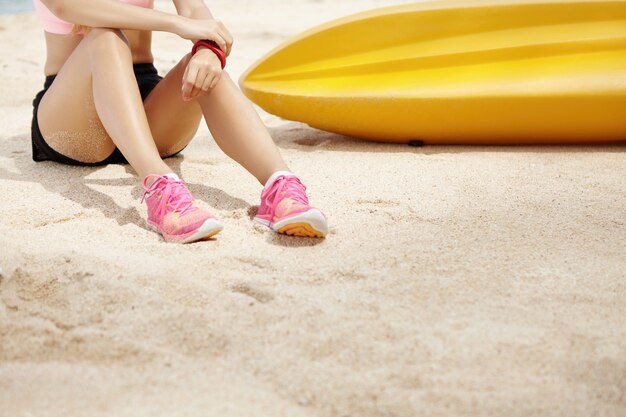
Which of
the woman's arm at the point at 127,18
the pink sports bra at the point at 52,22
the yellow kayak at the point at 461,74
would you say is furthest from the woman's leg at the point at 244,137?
the yellow kayak at the point at 461,74

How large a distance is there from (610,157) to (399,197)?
765 mm

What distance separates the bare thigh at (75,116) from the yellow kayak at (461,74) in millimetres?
633

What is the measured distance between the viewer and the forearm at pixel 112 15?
1.61 metres

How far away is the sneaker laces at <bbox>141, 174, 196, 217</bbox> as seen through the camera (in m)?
1.47

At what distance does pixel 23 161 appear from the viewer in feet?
6.76

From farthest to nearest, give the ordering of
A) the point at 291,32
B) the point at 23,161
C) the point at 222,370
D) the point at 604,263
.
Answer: the point at 291,32 < the point at 23,161 < the point at 604,263 < the point at 222,370

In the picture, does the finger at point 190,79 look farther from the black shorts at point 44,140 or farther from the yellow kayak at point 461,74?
the yellow kayak at point 461,74

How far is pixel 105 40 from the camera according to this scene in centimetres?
161

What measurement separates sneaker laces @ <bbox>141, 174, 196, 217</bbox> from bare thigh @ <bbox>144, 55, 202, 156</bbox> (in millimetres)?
357

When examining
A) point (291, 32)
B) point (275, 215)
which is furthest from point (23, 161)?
point (291, 32)

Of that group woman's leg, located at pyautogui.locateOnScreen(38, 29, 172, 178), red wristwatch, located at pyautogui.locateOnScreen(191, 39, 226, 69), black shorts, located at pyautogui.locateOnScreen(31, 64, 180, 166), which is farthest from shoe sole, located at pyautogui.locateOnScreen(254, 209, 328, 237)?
black shorts, located at pyautogui.locateOnScreen(31, 64, 180, 166)

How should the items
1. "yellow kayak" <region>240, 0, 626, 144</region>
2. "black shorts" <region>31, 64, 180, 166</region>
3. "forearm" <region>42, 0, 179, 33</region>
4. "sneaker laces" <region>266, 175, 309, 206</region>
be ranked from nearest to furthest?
"sneaker laces" <region>266, 175, 309, 206</region>
"forearm" <region>42, 0, 179, 33</region>
"black shorts" <region>31, 64, 180, 166</region>
"yellow kayak" <region>240, 0, 626, 144</region>

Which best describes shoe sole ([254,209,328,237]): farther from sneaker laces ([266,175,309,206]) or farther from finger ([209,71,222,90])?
finger ([209,71,222,90])

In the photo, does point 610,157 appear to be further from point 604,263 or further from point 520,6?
point 604,263
